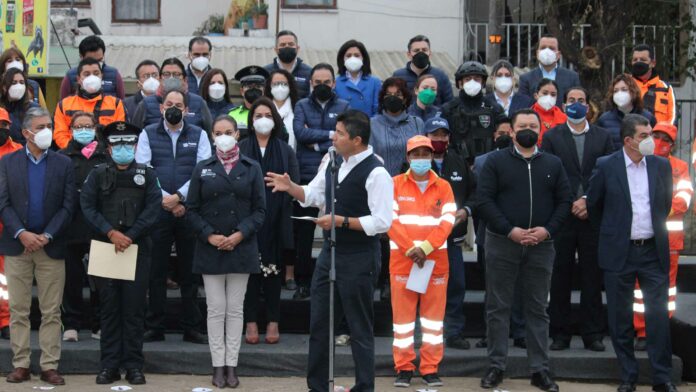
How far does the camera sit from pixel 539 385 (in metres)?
10.3

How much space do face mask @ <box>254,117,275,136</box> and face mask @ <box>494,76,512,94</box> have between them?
268 centimetres

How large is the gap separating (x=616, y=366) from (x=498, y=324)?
1229 millimetres

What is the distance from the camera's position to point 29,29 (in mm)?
14125

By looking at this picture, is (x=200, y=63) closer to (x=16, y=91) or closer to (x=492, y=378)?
(x=16, y=91)

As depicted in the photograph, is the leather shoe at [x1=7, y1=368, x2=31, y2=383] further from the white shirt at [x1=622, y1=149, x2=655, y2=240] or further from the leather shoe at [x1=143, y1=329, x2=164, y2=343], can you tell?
the white shirt at [x1=622, y1=149, x2=655, y2=240]

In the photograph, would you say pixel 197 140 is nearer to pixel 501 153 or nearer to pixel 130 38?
pixel 501 153

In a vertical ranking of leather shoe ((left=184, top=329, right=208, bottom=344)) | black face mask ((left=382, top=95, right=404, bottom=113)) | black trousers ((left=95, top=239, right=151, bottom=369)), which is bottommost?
leather shoe ((left=184, top=329, right=208, bottom=344))

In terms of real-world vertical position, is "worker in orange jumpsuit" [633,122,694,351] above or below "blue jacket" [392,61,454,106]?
below

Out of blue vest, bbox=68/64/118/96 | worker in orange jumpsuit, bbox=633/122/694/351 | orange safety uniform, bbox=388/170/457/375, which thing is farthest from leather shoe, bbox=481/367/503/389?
blue vest, bbox=68/64/118/96

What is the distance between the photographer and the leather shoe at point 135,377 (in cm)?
1018

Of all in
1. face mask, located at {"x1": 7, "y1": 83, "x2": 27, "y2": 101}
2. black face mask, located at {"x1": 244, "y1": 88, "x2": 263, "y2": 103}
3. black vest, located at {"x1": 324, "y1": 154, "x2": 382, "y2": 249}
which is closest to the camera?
black vest, located at {"x1": 324, "y1": 154, "x2": 382, "y2": 249}

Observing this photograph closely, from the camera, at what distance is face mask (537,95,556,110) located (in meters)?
11.9

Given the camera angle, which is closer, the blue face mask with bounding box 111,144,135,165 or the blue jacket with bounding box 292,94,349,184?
the blue face mask with bounding box 111,144,135,165

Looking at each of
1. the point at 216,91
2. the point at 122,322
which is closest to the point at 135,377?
the point at 122,322
